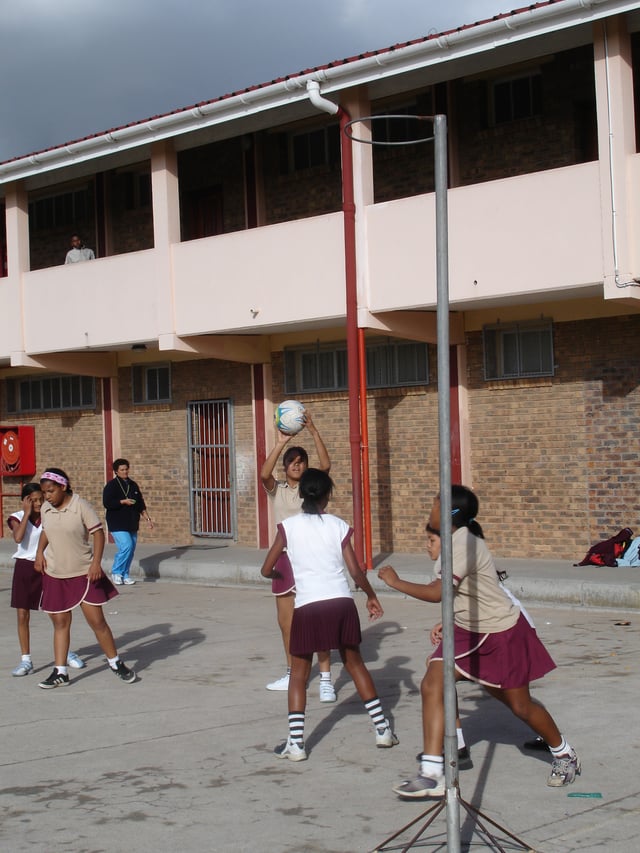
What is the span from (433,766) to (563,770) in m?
0.72

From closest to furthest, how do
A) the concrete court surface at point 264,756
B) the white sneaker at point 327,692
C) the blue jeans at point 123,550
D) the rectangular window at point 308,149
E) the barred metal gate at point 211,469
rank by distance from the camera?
the concrete court surface at point 264,756
the white sneaker at point 327,692
the blue jeans at point 123,550
the rectangular window at point 308,149
the barred metal gate at point 211,469

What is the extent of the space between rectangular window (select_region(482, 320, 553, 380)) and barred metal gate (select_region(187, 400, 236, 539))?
5.12 m

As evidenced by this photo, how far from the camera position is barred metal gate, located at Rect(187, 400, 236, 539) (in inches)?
762

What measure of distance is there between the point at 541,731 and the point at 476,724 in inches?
60.5

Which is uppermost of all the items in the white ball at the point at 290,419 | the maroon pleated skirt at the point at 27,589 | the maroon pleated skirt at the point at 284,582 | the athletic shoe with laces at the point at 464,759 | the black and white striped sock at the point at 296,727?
the white ball at the point at 290,419

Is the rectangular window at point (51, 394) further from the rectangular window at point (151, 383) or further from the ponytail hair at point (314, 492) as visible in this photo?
the ponytail hair at point (314, 492)

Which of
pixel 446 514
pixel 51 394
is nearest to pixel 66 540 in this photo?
pixel 446 514

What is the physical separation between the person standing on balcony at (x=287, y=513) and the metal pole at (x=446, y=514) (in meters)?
3.11

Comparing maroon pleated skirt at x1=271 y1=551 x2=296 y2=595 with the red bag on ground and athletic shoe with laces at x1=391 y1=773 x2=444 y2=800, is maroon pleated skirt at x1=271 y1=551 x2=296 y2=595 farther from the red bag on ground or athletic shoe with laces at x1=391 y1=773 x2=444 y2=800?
the red bag on ground

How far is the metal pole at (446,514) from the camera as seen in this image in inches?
186

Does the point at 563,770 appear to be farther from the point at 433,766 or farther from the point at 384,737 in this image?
the point at 384,737

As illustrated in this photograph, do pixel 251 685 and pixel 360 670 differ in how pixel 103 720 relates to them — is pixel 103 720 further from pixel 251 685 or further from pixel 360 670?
pixel 360 670

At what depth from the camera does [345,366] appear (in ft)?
57.5

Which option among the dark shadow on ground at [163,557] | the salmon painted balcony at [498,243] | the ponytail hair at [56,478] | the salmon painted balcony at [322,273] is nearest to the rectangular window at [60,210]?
the salmon painted balcony at [322,273]
